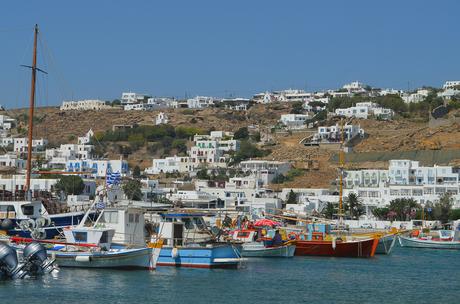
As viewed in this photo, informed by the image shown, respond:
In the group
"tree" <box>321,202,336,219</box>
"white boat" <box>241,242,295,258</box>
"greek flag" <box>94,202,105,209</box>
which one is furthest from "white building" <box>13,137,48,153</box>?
"greek flag" <box>94,202,105,209</box>

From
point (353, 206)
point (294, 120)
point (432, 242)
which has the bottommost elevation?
point (432, 242)

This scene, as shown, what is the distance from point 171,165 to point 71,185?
144 ft

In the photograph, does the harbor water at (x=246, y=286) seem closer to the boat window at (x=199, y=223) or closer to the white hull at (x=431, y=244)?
the boat window at (x=199, y=223)

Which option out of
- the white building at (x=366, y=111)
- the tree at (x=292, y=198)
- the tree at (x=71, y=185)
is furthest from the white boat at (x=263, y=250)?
the white building at (x=366, y=111)

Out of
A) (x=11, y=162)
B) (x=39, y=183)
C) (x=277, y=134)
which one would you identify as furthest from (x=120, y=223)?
(x=277, y=134)

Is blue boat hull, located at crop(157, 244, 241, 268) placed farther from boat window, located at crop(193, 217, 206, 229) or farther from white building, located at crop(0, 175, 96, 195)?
white building, located at crop(0, 175, 96, 195)

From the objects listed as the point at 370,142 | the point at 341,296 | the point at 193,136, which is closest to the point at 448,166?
the point at 370,142

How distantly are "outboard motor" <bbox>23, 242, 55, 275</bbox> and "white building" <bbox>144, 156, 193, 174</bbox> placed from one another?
336 ft

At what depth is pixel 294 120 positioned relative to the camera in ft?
571

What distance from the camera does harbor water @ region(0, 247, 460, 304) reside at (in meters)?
36.0

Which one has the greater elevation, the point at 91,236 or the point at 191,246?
the point at 91,236

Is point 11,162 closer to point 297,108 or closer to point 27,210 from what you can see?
point 297,108

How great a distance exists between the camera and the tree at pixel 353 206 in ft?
348

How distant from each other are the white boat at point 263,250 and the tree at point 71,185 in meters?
46.0
